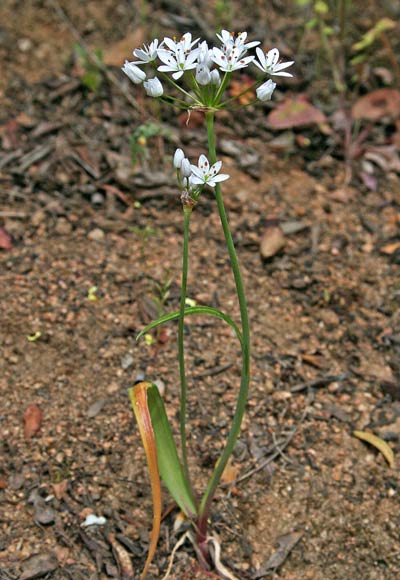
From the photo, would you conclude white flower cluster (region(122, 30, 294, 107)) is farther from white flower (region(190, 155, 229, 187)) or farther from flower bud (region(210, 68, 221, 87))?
white flower (region(190, 155, 229, 187))

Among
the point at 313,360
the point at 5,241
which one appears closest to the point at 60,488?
the point at 313,360

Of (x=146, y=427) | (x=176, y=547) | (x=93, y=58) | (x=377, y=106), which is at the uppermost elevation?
(x=93, y=58)

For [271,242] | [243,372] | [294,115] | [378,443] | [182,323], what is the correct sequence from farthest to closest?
[294,115] < [271,242] < [378,443] < [243,372] < [182,323]

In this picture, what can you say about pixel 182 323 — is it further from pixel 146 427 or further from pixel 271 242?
pixel 271 242

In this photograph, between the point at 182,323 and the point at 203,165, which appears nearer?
the point at 203,165

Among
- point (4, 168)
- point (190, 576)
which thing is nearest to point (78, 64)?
point (4, 168)

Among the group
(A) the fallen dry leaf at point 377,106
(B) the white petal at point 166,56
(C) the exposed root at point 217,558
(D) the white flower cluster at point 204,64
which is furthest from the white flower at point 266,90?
(A) the fallen dry leaf at point 377,106

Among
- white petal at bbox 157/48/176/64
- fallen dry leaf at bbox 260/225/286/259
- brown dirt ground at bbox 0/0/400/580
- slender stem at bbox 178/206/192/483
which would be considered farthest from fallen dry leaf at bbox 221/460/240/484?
white petal at bbox 157/48/176/64
